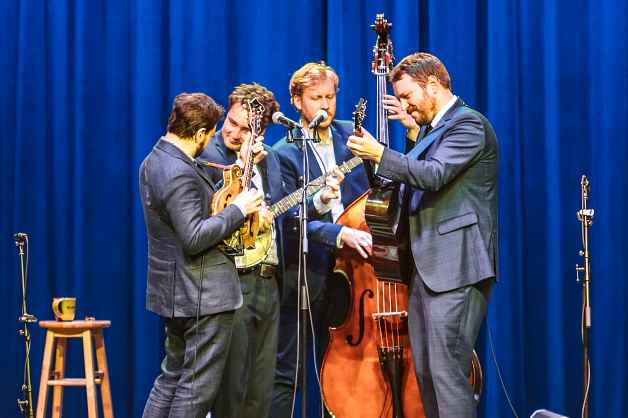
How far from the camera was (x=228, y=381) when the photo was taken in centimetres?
392

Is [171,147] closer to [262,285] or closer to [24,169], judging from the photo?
[262,285]

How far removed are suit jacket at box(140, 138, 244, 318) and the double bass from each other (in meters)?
0.72

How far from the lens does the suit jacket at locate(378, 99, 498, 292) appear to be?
3.55 meters

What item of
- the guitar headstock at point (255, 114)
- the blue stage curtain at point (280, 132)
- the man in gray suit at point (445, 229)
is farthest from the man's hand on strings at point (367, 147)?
the blue stage curtain at point (280, 132)

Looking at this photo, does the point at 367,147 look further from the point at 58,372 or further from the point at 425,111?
the point at 58,372

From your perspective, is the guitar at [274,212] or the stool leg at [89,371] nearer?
the guitar at [274,212]

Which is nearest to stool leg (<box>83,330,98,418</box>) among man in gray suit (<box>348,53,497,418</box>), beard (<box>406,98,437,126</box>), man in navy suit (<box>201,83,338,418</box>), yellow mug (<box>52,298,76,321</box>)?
yellow mug (<box>52,298,76,321</box>)

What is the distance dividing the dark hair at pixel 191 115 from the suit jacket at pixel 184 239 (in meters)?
0.09

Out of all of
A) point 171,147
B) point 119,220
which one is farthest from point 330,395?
point 119,220

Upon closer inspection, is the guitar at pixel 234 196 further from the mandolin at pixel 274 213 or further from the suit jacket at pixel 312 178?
the suit jacket at pixel 312 178

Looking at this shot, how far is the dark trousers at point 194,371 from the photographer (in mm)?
3357


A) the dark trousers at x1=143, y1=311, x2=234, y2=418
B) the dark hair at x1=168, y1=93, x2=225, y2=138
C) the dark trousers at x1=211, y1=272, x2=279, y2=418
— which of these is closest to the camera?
the dark trousers at x1=143, y1=311, x2=234, y2=418

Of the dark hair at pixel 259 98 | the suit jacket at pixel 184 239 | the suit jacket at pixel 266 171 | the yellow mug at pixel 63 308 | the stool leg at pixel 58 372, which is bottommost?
the stool leg at pixel 58 372

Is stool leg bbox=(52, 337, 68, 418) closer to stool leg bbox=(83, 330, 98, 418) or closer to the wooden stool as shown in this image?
the wooden stool
